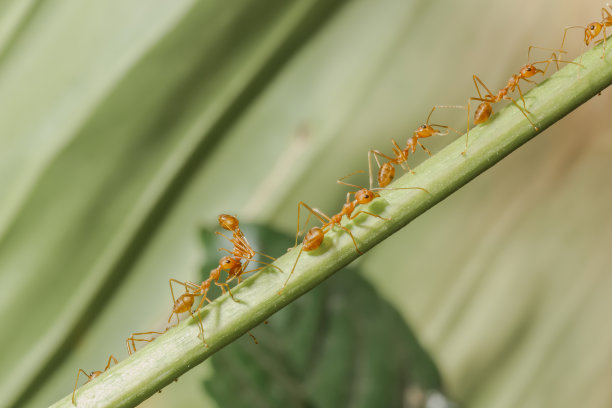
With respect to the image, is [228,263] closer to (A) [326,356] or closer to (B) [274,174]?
(A) [326,356]

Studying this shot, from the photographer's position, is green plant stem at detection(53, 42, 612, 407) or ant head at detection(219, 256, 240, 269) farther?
ant head at detection(219, 256, 240, 269)

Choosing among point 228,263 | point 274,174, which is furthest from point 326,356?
point 274,174

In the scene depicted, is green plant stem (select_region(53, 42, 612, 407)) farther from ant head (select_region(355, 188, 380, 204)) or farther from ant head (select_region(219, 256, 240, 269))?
ant head (select_region(219, 256, 240, 269))

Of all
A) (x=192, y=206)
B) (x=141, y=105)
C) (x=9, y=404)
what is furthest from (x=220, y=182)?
(x=9, y=404)

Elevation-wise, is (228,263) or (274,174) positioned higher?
(274,174)

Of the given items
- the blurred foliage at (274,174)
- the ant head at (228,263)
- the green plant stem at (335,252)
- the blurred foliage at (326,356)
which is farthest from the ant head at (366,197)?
the blurred foliage at (274,174)

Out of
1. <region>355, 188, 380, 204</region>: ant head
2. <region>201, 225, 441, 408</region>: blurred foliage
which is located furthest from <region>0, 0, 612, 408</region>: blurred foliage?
<region>355, 188, 380, 204</region>: ant head

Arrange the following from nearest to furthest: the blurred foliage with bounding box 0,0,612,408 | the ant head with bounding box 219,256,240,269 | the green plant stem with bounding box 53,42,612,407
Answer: the green plant stem with bounding box 53,42,612,407
the ant head with bounding box 219,256,240,269
the blurred foliage with bounding box 0,0,612,408
